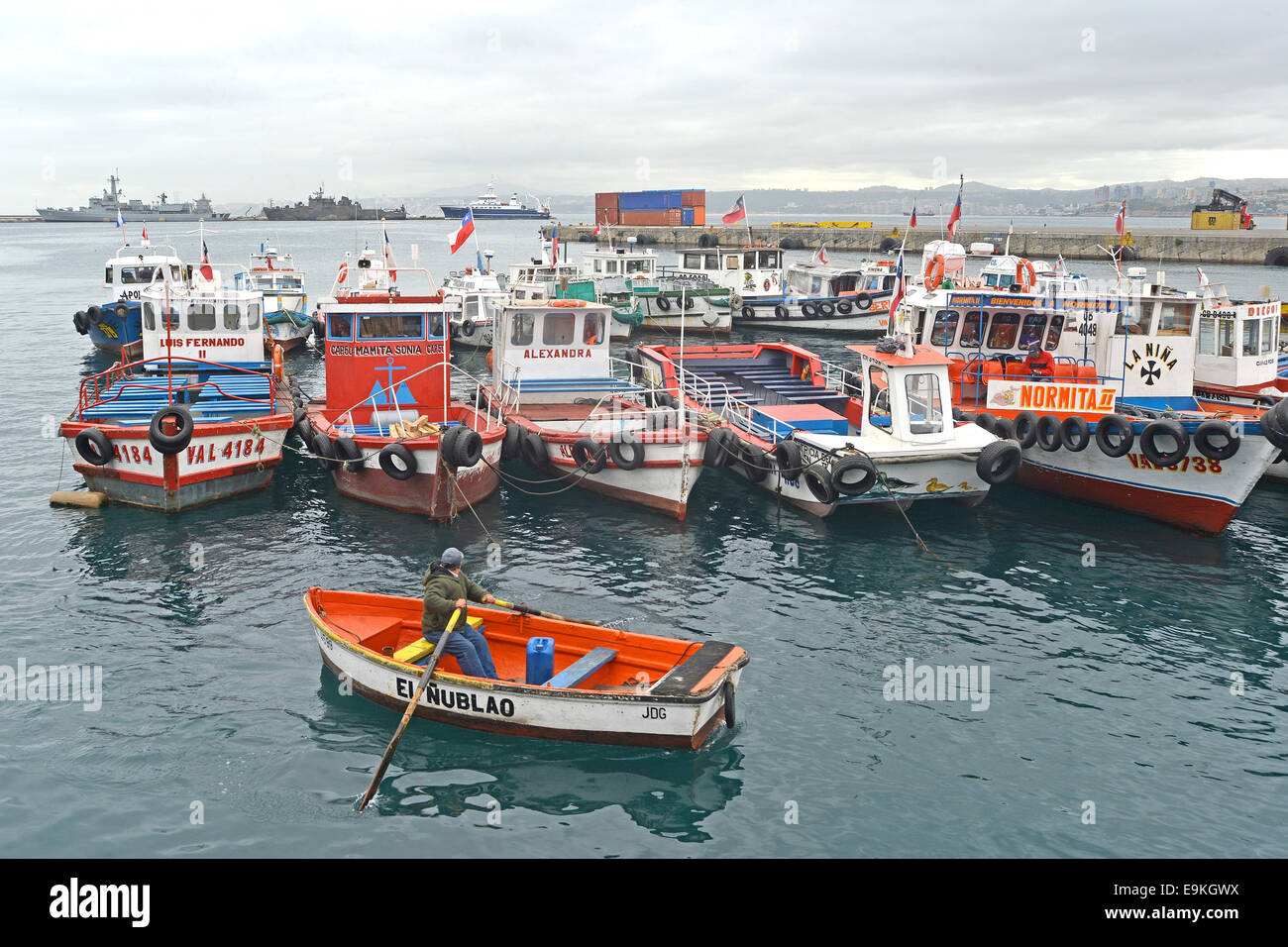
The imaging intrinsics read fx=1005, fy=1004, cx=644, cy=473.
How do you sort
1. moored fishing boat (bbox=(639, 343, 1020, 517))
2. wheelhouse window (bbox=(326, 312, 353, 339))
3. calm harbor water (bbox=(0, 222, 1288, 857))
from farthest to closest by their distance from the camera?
wheelhouse window (bbox=(326, 312, 353, 339)), moored fishing boat (bbox=(639, 343, 1020, 517)), calm harbor water (bbox=(0, 222, 1288, 857))

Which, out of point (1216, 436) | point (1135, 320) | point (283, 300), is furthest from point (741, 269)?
point (1216, 436)

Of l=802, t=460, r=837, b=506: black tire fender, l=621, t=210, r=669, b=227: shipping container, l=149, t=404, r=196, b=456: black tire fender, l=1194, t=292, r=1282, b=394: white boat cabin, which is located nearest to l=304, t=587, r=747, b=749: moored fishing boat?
l=149, t=404, r=196, b=456: black tire fender

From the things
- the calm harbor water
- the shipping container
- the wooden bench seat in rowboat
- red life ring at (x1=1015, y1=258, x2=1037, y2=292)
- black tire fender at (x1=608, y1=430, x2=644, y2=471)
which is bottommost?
the calm harbor water

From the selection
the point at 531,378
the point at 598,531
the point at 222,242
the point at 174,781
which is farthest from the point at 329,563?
the point at 222,242

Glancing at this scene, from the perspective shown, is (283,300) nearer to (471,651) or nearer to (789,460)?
(789,460)

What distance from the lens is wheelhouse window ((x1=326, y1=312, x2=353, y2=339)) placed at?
75.3 feet

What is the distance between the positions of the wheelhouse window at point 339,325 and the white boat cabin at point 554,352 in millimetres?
4245

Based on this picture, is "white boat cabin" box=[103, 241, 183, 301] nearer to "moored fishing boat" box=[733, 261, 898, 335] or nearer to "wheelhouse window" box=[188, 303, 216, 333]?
"wheelhouse window" box=[188, 303, 216, 333]

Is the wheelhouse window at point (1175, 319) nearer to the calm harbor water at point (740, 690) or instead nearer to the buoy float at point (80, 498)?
the calm harbor water at point (740, 690)

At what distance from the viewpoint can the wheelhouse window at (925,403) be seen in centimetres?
2086

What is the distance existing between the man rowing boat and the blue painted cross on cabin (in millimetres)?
11104

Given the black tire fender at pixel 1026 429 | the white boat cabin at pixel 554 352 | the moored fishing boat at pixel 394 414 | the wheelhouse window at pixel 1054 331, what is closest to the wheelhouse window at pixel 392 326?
the moored fishing boat at pixel 394 414

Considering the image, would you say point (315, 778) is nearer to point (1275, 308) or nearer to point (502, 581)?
point (502, 581)
